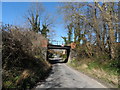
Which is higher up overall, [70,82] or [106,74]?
[106,74]

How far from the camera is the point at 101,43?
45.8 feet

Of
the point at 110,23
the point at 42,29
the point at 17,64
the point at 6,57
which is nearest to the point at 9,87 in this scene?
the point at 6,57

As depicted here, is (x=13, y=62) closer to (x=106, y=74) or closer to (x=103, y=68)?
(x=106, y=74)

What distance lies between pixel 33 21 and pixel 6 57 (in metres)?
29.2

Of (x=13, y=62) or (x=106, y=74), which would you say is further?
(x=106, y=74)

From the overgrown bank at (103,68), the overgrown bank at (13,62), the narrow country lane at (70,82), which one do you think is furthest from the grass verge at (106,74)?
the overgrown bank at (13,62)

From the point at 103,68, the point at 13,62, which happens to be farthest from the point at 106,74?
the point at 13,62

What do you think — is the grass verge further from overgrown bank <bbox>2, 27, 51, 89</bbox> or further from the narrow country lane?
overgrown bank <bbox>2, 27, 51, 89</bbox>

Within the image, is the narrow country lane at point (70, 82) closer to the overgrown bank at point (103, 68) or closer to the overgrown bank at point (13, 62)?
the overgrown bank at point (103, 68)

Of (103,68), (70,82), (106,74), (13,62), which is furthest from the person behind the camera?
(103,68)

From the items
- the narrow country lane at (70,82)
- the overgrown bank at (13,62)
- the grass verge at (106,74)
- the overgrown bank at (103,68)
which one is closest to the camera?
the overgrown bank at (13,62)

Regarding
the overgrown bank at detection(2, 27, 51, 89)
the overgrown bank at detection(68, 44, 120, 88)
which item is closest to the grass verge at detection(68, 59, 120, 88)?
the overgrown bank at detection(68, 44, 120, 88)

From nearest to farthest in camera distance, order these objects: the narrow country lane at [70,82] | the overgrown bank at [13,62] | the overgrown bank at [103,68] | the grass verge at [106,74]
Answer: the overgrown bank at [13,62], the narrow country lane at [70,82], the grass verge at [106,74], the overgrown bank at [103,68]

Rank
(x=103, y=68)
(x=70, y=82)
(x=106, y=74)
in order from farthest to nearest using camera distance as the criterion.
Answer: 1. (x=103, y=68)
2. (x=106, y=74)
3. (x=70, y=82)
